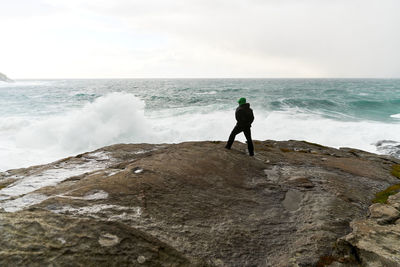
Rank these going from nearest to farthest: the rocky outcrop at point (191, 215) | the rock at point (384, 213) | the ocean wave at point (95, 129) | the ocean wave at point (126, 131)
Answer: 1. the rocky outcrop at point (191, 215)
2. the rock at point (384, 213)
3. the ocean wave at point (126, 131)
4. the ocean wave at point (95, 129)

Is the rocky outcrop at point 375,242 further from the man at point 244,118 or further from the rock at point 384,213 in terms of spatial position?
the man at point 244,118

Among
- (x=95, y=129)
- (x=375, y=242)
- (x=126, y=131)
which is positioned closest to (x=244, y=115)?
(x=375, y=242)

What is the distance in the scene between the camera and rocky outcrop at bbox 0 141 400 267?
2.84m

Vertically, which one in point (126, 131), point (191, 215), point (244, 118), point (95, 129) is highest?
point (244, 118)

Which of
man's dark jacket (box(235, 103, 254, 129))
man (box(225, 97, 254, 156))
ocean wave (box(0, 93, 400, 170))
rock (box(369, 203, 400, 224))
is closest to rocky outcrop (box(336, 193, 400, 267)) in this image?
rock (box(369, 203, 400, 224))

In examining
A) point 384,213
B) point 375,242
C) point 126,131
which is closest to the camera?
point 375,242

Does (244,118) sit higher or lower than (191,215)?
higher

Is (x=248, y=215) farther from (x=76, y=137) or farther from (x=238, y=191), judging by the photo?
(x=76, y=137)

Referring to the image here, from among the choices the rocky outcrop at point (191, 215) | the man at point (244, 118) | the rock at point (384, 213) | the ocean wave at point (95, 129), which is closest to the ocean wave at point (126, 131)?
the ocean wave at point (95, 129)

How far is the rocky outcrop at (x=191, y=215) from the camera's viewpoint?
112 inches

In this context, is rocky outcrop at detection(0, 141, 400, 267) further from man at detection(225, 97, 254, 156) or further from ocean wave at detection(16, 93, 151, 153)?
ocean wave at detection(16, 93, 151, 153)

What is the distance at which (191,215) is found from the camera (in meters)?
3.98

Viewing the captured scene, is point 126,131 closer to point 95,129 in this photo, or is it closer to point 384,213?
point 95,129

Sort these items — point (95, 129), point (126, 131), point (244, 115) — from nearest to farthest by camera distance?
1. point (244, 115)
2. point (95, 129)
3. point (126, 131)
